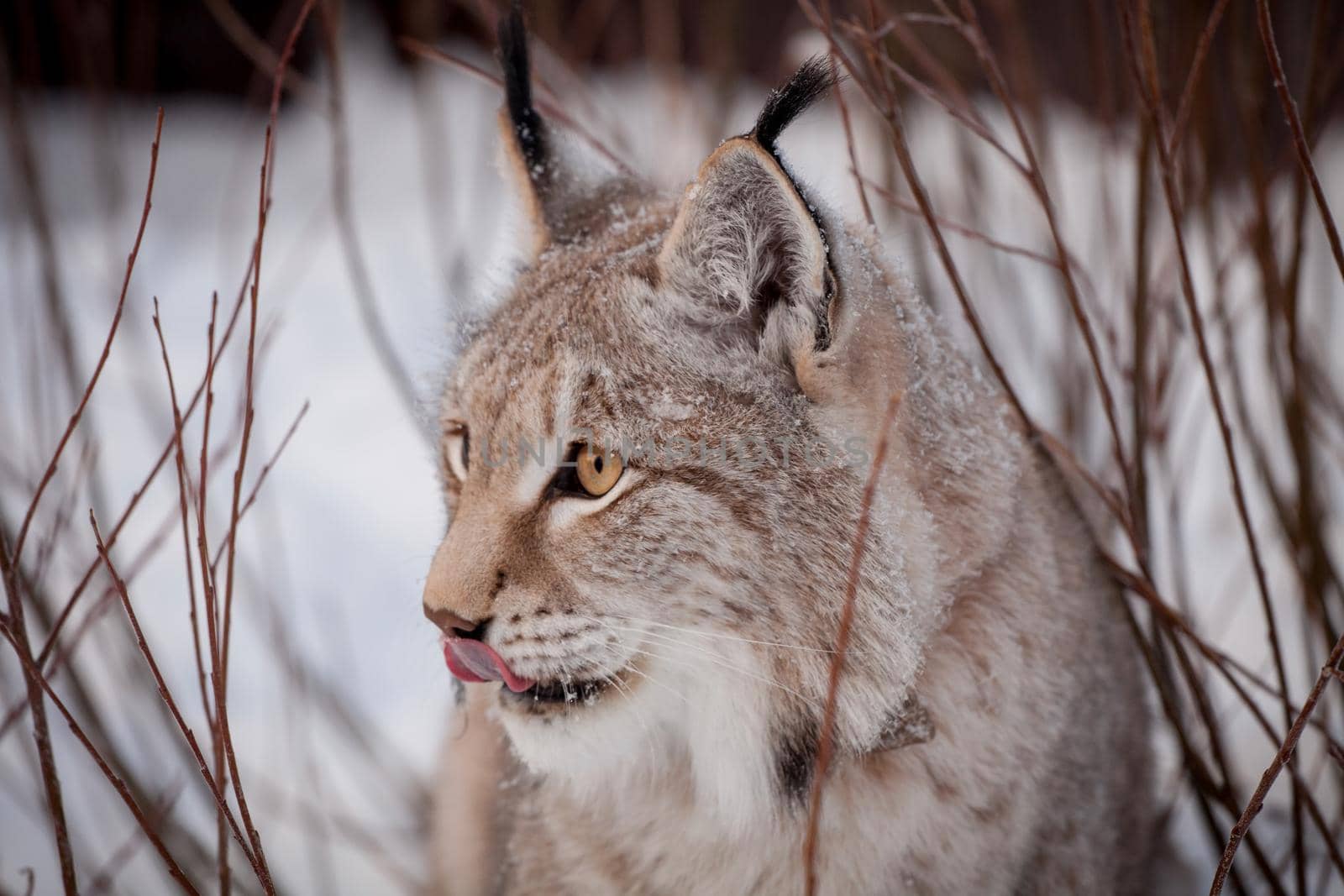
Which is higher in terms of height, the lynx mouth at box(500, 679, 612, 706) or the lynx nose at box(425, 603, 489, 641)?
the lynx nose at box(425, 603, 489, 641)

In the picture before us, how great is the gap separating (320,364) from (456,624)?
4073mm

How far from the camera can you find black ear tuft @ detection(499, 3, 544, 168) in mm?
1843

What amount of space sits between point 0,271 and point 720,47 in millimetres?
4029

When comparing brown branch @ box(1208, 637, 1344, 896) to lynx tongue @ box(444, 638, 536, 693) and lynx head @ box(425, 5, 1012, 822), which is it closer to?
lynx head @ box(425, 5, 1012, 822)

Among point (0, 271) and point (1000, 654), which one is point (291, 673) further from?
point (0, 271)

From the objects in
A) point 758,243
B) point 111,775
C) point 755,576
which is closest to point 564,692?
point 755,576

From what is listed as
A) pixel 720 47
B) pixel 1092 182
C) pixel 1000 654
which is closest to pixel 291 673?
pixel 1000 654

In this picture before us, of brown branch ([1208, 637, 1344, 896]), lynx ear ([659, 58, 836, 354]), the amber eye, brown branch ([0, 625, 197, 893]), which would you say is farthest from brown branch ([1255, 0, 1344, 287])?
brown branch ([0, 625, 197, 893])

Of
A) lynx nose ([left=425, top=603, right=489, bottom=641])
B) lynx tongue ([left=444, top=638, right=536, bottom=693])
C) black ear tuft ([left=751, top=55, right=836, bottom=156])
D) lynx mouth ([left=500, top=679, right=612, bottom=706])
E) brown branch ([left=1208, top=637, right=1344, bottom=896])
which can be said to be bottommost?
brown branch ([left=1208, top=637, right=1344, bottom=896])

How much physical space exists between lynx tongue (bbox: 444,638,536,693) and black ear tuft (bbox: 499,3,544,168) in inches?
38.4

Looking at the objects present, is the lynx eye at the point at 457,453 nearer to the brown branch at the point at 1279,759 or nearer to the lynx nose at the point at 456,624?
the lynx nose at the point at 456,624

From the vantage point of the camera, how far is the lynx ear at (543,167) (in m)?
1.89

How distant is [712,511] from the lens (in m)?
1.55

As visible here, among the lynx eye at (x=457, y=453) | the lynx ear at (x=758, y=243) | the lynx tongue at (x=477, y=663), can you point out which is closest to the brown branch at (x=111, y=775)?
the lynx tongue at (x=477, y=663)
